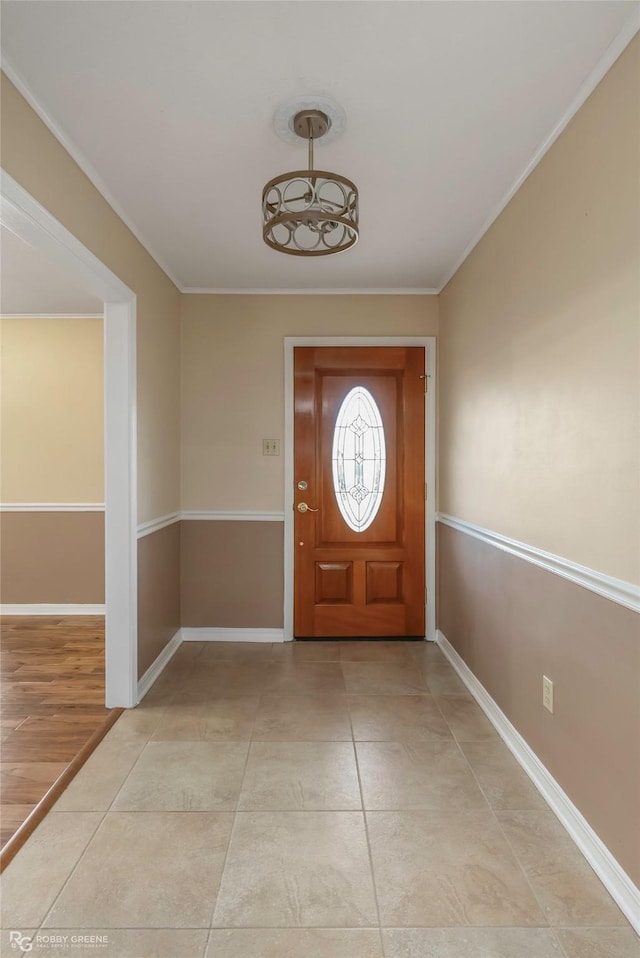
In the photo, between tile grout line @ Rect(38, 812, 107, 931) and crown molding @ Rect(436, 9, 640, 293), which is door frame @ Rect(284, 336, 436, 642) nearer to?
crown molding @ Rect(436, 9, 640, 293)

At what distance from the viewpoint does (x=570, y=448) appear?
1828mm

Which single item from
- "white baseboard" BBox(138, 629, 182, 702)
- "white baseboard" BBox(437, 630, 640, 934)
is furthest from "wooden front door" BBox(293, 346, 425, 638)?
"white baseboard" BBox(437, 630, 640, 934)

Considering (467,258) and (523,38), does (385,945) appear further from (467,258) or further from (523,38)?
(467,258)

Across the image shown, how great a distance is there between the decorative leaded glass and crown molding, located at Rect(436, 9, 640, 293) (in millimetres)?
1351

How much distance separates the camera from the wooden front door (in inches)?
145

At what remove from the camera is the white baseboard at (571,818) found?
148 centimetres

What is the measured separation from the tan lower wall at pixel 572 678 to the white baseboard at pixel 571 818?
29 millimetres

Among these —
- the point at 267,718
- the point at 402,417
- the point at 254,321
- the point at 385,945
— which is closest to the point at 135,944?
the point at 385,945

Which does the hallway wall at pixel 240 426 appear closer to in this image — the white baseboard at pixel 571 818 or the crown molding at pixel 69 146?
the crown molding at pixel 69 146

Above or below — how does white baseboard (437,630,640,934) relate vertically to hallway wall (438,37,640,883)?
below

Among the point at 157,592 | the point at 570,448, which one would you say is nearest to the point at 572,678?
the point at 570,448

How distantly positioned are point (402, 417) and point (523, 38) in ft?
7.65

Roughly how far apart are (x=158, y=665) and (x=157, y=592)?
43cm

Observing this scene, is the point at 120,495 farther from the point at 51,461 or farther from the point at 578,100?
the point at 578,100
